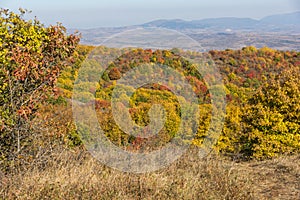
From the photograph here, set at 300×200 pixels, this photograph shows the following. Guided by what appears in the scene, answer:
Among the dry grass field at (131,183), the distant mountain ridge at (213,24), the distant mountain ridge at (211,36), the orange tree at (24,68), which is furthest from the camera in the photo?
the distant mountain ridge at (213,24)

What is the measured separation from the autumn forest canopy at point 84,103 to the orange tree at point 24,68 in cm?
1

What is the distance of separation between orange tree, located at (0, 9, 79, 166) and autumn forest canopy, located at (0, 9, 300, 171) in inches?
0.4

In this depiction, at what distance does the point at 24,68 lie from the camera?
437 cm

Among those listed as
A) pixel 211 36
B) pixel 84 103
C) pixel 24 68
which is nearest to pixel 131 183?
pixel 24 68

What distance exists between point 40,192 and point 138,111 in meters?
11.4

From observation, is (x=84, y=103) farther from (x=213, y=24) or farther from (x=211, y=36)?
(x=213, y=24)

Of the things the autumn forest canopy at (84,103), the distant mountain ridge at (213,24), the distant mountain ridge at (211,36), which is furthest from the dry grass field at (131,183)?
the distant mountain ridge at (213,24)

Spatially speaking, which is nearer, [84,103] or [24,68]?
[24,68]

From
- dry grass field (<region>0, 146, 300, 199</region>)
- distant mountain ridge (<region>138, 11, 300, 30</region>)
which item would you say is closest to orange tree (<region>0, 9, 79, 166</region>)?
dry grass field (<region>0, 146, 300, 199</region>)

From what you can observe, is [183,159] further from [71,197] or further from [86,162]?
[71,197]

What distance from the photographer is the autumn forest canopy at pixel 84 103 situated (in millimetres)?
4520

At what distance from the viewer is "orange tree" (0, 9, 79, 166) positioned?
14.4 feet

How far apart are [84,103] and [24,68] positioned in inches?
259

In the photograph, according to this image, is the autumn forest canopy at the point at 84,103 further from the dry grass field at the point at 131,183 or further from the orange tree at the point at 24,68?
the dry grass field at the point at 131,183
